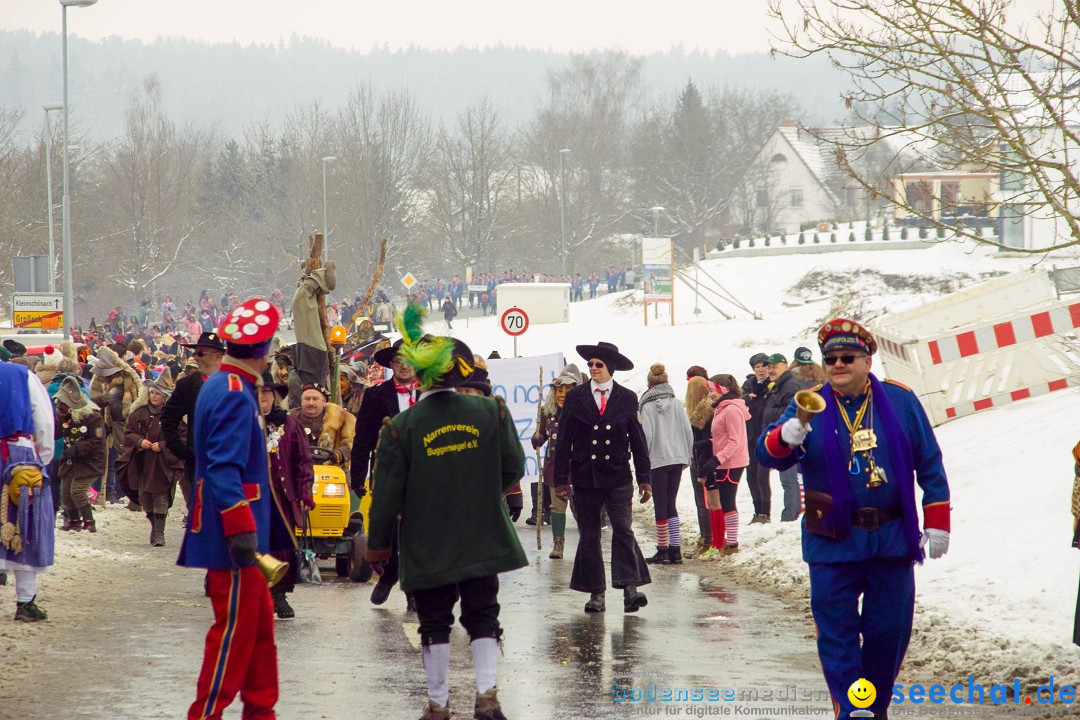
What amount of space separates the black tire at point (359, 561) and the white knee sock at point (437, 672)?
16.4 feet

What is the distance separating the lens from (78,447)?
1418 centimetres

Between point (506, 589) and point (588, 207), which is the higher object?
point (588, 207)

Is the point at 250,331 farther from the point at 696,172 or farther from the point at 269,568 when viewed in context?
the point at 696,172

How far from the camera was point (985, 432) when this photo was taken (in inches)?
602

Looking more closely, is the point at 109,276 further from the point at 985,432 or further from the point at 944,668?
the point at 944,668


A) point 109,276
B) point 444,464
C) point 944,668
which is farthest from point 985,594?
point 109,276

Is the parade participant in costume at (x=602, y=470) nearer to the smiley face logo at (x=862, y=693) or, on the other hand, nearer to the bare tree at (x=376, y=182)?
the smiley face logo at (x=862, y=693)

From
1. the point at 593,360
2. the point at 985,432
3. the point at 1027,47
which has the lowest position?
the point at 985,432

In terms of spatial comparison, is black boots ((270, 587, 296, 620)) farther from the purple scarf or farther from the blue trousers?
the purple scarf

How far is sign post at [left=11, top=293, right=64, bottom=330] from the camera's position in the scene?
2675 centimetres

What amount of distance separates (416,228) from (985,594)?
69739 millimetres

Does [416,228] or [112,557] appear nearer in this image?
[112,557]

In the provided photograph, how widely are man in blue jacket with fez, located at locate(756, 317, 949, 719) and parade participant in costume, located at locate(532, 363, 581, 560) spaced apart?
726cm

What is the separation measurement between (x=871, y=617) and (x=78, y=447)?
32.8 feet
